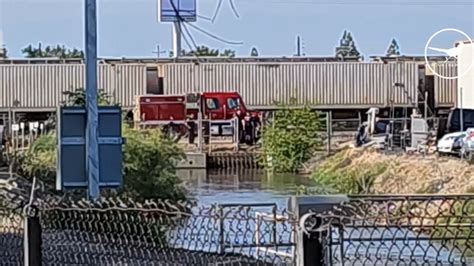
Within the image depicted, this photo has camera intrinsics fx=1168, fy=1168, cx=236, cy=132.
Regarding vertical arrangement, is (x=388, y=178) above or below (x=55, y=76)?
below

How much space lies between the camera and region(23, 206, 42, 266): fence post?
213 inches

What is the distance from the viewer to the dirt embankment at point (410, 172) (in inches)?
1099

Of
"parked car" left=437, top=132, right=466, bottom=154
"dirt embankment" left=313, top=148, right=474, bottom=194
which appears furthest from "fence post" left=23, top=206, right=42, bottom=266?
"parked car" left=437, top=132, right=466, bottom=154

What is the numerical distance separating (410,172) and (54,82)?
98.4ft

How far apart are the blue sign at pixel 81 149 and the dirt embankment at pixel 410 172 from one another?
47.9 feet

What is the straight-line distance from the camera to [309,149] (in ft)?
155

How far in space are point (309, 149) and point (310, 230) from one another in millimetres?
43299

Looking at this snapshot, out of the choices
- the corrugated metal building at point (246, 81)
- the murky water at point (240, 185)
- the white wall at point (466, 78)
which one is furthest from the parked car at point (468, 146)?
the corrugated metal building at point (246, 81)

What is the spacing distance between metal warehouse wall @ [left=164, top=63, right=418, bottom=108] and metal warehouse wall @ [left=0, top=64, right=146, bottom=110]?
197 cm

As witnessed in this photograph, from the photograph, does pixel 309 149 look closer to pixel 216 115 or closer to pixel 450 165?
pixel 216 115

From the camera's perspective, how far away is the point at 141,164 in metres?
20.2

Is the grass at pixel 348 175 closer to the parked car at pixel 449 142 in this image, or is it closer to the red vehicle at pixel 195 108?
the parked car at pixel 449 142

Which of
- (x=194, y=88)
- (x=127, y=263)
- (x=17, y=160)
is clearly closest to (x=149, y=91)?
(x=194, y=88)

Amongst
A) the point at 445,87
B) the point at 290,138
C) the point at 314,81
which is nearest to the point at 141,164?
the point at 290,138
